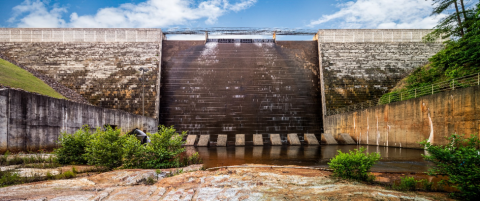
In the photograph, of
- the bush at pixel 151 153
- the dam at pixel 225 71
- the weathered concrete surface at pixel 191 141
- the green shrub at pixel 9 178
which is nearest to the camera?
the green shrub at pixel 9 178

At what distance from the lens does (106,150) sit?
6816 millimetres

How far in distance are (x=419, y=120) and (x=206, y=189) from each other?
12014 mm

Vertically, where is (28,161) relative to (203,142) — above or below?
above

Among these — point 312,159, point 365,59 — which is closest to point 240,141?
point 312,159

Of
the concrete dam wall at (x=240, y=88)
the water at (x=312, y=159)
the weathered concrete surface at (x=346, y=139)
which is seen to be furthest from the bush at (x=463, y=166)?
the concrete dam wall at (x=240, y=88)

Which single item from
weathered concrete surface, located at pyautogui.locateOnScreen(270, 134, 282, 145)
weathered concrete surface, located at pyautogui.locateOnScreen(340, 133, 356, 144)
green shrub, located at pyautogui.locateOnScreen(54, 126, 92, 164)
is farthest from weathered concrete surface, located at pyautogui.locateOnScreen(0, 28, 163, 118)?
green shrub, located at pyautogui.locateOnScreen(54, 126, 92, 164)

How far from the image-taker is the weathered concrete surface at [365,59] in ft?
81.5

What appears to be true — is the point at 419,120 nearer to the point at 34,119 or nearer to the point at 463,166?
the point at 463,166

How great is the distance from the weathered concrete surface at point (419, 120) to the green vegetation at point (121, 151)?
8705 mm

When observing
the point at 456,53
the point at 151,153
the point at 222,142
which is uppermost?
the point at 456,53

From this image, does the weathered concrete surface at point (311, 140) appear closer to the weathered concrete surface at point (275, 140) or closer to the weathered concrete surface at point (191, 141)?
the weathered concrete surface at point (275, 140)

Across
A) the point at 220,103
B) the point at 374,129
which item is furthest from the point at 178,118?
the point at 374,129

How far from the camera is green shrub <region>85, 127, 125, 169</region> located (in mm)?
6703

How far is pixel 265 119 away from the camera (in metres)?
23.0
